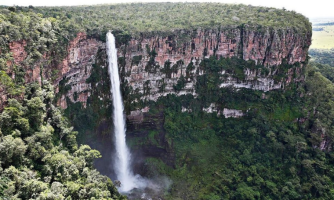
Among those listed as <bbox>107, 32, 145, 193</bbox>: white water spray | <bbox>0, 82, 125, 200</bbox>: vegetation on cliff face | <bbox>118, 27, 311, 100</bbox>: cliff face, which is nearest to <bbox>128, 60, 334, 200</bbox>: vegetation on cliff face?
<bbox>118, 27, 311, 100</bbox>: cliff face

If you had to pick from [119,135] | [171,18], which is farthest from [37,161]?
[171,18]

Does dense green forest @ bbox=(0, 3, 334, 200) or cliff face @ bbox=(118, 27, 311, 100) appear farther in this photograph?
cliff face @ bbox=(118, 27, 311, 100)

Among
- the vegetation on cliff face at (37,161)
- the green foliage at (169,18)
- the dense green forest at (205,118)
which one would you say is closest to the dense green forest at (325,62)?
the dense green forest at (205,118)

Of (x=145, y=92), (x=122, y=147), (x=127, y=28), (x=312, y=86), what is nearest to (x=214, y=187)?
(x=122, y=147)

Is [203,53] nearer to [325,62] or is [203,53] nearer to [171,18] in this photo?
[171,18]

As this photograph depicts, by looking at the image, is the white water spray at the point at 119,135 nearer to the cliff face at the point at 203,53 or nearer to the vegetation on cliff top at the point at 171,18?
the cliff face at the point at 203,53

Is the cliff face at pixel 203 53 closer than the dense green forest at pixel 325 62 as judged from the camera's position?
Yes

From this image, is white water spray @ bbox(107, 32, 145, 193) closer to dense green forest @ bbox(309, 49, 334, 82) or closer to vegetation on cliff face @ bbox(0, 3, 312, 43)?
vegetation on cliff face @ bbox(0, 3, 312, 43)
